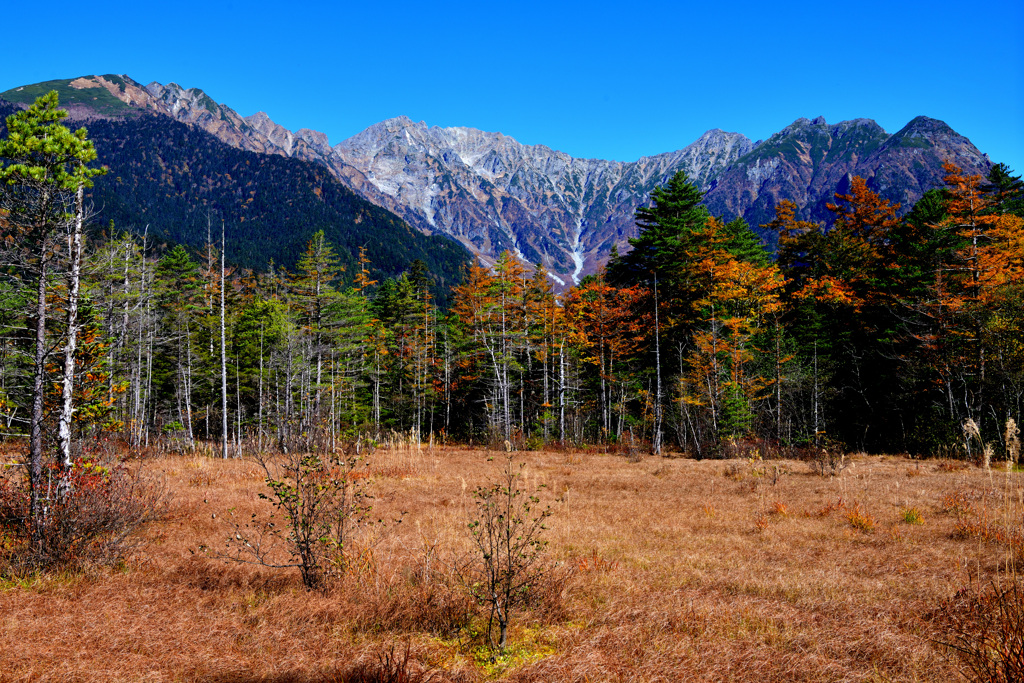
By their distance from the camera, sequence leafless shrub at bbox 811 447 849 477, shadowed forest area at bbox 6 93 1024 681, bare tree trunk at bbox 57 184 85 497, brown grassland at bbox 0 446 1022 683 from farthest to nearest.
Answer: leafless shrub at bbox 811 447 849 477 → bare tree trunk at bbox 57 184 85 497 → shadowed forest area at bbox 6 93 1024 681 → brown grassland at bbox 0 446 1022 683

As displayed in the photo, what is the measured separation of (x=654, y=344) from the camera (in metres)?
28.5

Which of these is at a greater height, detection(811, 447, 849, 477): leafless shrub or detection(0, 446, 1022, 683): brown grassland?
detection(0, 446, 1022, 683): brown grassland

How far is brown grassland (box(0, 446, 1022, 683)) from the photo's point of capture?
11.7ft

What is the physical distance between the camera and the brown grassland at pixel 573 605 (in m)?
3.56

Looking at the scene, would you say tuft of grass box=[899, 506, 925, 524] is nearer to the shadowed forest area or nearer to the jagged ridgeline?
the shadowed forest area

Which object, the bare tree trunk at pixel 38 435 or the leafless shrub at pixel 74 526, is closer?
the leafless shrub at pixel 74 526

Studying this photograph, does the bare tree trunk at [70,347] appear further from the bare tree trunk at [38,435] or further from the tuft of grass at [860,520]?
the tuft of grass at [860,520]

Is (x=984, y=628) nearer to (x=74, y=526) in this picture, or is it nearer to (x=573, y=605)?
(x=573, y=605)

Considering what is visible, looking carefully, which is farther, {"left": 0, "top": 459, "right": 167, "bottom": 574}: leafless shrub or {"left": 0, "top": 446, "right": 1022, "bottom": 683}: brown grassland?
{"left": 0, "top": 459, "right": 167, "bottom": 574}: leafless shrub

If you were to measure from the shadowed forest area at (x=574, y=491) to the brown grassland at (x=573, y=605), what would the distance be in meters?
0.04

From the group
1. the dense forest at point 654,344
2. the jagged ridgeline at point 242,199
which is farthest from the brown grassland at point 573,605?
the jagged ridgeline at point 242,199

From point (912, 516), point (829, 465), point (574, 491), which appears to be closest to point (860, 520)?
point (912, 516)

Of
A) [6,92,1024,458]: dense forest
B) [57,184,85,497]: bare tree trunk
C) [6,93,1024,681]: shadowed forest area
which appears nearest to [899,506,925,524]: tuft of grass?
[6,93,1024,681]: shadowed forest area

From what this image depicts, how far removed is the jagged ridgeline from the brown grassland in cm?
12509
